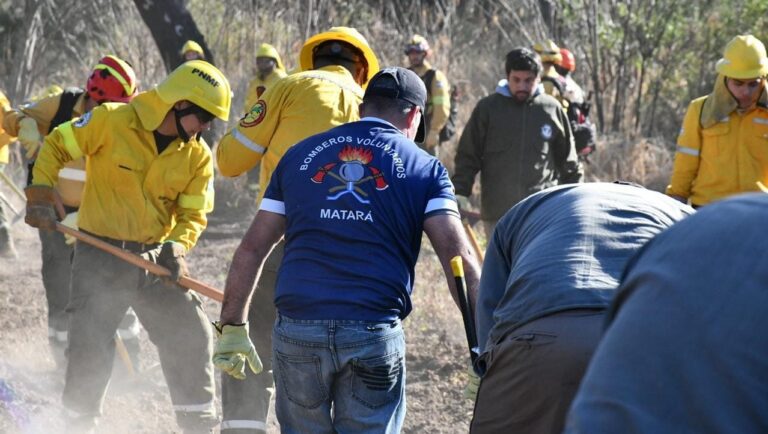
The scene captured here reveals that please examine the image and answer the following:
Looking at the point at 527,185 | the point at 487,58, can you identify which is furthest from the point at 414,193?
the point at 487,58

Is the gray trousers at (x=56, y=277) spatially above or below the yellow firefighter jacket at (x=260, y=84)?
below

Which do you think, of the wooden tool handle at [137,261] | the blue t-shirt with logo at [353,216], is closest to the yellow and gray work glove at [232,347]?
the blue t-shirt with logo at [353,216]

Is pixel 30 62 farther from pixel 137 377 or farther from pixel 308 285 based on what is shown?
pixel 308 285

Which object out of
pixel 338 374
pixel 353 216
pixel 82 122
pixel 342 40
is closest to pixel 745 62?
pixel 342 40

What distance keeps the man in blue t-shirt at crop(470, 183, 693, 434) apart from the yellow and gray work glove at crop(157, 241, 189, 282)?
2811mm

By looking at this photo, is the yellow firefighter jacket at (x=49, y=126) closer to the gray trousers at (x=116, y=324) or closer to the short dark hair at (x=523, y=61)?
the gray trousers at (x=116, y=324)

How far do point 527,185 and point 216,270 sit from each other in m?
4.17

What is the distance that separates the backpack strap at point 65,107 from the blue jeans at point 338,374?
14.1ft

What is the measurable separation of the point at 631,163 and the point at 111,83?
8039 millimetres

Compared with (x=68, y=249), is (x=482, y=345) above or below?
above

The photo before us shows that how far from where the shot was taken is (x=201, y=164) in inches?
238

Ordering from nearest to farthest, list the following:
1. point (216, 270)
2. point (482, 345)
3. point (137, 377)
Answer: point (482, 345) < point (137, 377) < point (216, 270)

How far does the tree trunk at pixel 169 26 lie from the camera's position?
1472cm

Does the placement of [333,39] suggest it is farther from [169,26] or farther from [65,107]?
[169,26]
